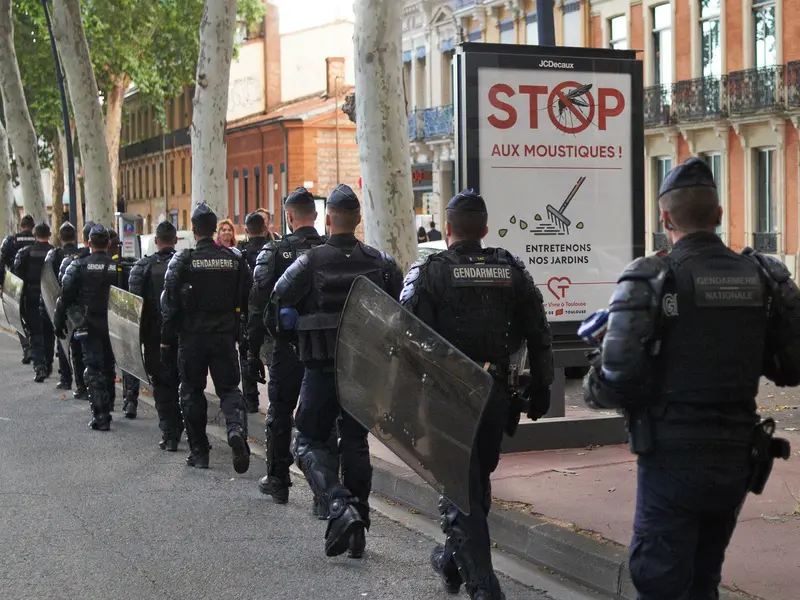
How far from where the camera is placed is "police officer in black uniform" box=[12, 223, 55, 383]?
17.2 m

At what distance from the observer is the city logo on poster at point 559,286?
10.5m

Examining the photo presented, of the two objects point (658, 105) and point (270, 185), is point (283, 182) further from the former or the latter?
point (658, 105)

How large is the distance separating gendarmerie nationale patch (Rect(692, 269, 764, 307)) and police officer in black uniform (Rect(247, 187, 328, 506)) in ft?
13.3

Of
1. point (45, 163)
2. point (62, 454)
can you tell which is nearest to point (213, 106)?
point (62, 454)

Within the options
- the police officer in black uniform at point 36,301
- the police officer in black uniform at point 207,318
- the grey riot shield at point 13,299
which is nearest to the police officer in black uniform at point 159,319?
the police officer in black uniform at point 207,318

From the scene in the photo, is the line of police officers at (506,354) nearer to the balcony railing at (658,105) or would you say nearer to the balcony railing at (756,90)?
the balcony railing at (756,90)

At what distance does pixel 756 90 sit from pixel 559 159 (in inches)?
885

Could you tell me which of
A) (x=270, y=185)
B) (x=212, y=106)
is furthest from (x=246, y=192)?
(x=212, y=106)

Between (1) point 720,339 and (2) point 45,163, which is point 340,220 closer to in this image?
(1) point 720,339

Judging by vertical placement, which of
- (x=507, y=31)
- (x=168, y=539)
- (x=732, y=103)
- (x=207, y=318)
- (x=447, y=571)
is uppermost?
(x=507, y=31)

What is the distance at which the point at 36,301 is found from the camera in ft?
57.4

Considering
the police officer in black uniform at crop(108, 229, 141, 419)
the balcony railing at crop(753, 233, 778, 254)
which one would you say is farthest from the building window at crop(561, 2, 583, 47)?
the police officer in black uniform at crop(108, 229, 141, 419)

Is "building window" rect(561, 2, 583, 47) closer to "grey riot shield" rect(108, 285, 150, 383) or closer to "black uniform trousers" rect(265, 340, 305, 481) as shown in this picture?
"grey riot shield" rect(108, 285, 150, 383)

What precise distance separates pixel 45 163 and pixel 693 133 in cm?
3397
